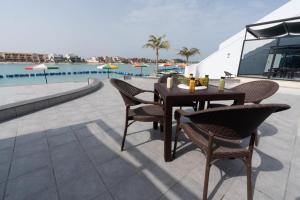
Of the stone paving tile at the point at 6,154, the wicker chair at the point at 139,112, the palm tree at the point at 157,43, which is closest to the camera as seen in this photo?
the stone paving tile at the point at 6,154

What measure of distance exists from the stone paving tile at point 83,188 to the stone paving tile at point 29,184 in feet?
0.55

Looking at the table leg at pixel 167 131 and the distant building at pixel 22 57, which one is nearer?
the table leg at pixel 167 131

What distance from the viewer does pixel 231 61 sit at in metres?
10.6

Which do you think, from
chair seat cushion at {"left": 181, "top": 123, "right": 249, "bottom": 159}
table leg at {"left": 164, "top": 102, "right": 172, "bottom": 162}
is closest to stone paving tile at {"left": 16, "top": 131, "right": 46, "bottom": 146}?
table leg at {"left": 164, "top": 102, "right": 172, "bottom": 162}

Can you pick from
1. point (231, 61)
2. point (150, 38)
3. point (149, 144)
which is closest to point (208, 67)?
point (231, 61)

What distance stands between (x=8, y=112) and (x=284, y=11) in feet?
43.9

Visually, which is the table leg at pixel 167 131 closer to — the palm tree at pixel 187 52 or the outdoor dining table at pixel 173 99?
the outdoor dining table at pixel 173 99

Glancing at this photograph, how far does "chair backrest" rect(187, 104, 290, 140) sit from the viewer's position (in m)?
0.98

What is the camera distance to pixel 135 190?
4.23 ft

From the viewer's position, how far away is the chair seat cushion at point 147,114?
5.87ft

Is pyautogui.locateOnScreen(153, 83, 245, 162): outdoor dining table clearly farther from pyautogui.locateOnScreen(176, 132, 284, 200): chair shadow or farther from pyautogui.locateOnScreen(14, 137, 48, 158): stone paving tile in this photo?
pyautogui.locateOnScreen(14, 137, 48, 158): stone paving tile

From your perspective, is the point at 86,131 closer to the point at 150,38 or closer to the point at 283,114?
the point at 283,114

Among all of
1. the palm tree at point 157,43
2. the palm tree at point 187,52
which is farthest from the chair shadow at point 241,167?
the palm tree at point 187,52

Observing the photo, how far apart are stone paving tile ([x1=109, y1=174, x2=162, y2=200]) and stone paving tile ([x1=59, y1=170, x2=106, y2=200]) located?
0.13 metres
